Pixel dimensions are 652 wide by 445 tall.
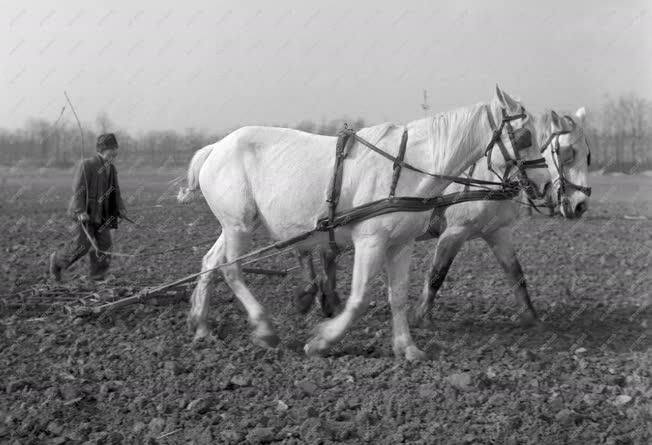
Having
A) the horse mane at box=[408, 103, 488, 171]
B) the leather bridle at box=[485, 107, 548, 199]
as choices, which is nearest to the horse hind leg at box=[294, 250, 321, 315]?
the horse mane at box=[408, 103, 488, 171]

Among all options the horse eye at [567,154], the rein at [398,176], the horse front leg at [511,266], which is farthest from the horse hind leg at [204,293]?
the horse eye at [567,154]

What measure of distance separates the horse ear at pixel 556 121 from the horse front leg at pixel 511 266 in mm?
1101

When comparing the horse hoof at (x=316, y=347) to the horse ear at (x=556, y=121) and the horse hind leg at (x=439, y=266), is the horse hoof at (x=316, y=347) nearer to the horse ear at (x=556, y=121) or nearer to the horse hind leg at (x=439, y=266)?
the horse hind leg at (x=439, y=266)

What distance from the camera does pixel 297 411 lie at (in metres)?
4.03

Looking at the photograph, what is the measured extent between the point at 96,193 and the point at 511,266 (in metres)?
4.20

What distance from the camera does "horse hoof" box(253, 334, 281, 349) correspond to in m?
5.35

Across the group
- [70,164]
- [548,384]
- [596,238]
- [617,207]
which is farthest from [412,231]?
[70,164]

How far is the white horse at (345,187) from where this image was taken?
4.89 meters

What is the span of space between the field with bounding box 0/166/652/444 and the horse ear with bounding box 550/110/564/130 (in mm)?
1722

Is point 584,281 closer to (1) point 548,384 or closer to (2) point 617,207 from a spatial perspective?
(1) point 548,384

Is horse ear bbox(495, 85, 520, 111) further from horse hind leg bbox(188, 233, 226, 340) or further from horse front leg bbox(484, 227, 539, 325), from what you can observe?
horse hind leg bbox(188, 233, 226, 340)

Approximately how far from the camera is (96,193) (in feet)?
24.0

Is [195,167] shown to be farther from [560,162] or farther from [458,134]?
[560,162]

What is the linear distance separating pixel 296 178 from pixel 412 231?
934 millimetres
